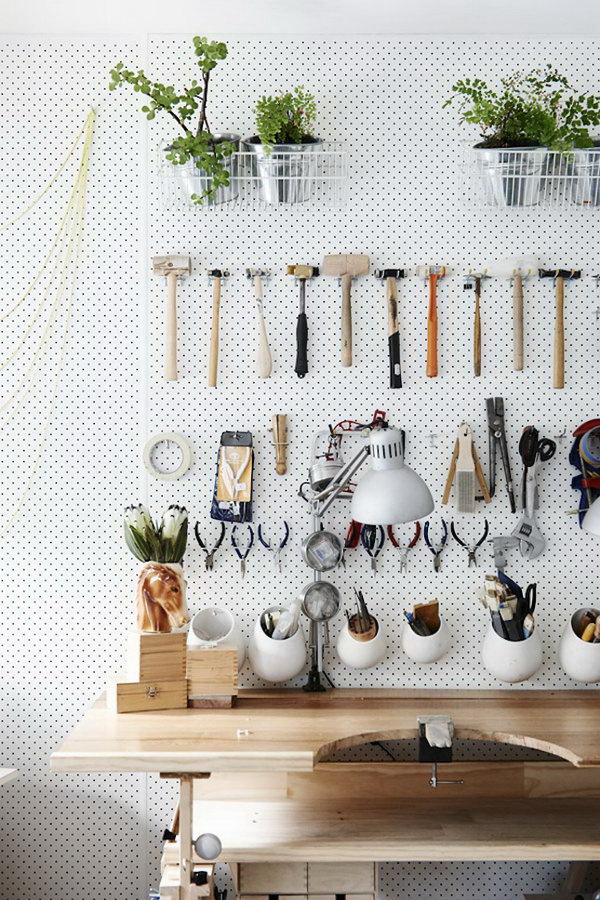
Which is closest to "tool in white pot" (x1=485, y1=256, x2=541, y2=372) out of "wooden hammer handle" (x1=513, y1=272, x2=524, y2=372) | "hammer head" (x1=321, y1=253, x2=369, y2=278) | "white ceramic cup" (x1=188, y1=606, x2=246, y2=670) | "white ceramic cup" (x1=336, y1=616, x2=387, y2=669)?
"wooden hammer handle" (x1=513, y1=272, x2=524, y2=372)

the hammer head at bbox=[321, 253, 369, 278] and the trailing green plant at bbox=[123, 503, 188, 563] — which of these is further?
the hammer head at bbox=[321, 253, 369, 278]

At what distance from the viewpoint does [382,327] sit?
2637 millimetres

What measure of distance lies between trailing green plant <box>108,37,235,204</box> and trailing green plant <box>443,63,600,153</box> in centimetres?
64

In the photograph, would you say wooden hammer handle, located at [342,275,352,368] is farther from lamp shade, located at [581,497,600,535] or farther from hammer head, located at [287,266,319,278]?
lamp shade, located at [581,497,600,535]

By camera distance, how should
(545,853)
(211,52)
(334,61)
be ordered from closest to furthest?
(545,853) → (211,52) → (334,61)

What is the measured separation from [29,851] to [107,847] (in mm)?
217

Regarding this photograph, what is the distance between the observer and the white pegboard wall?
8.61 feet

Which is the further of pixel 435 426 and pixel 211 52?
pixel 435 426

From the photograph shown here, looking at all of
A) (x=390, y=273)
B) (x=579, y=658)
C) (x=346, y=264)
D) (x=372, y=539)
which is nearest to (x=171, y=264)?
(x=346, y=264)

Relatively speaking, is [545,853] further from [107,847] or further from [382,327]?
[382,327]

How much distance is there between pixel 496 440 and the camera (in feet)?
8.57

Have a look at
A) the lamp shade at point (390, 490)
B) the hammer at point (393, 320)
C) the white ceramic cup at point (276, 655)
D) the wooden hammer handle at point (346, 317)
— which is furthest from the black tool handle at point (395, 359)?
the white ceramic cup at point (276, 655)

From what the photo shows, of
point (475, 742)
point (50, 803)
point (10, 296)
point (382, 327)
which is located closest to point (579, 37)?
point (382, 327)

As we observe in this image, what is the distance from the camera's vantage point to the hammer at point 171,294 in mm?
2586
